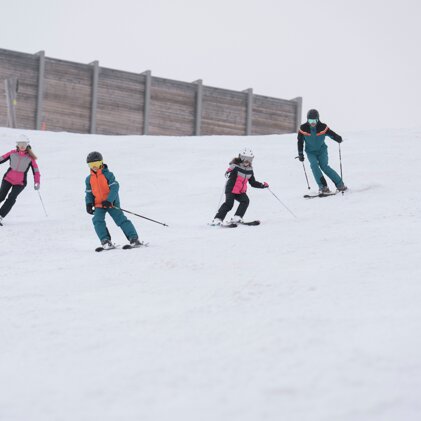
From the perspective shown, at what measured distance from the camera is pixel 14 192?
10.7m

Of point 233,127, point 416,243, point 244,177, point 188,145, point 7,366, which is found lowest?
point 7,366

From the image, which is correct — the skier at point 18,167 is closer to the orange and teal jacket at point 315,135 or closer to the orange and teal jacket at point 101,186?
the orange and teal jacket at point 101,186

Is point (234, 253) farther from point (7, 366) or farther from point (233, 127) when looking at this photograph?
point (233, 127)

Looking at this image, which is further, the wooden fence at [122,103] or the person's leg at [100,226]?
the wooden fence at [122,103]

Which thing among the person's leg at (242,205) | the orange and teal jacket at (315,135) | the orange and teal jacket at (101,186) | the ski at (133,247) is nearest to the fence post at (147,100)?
the orange and teal jacket at (315,135)

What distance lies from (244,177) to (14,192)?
12.2 ft

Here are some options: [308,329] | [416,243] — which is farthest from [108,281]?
[416,243]

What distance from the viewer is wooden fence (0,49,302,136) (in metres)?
27.2

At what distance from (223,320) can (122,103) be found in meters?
25.6

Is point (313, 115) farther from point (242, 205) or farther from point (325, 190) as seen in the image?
point (242, 205)

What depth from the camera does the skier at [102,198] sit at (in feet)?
26.3

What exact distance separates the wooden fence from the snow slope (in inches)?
740

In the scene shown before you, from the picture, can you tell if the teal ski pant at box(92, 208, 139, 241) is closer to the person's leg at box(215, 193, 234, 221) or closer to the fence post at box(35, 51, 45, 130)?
the person's leg at box(215, 193, 234, 221)

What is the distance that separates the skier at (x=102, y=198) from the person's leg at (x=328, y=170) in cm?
369
